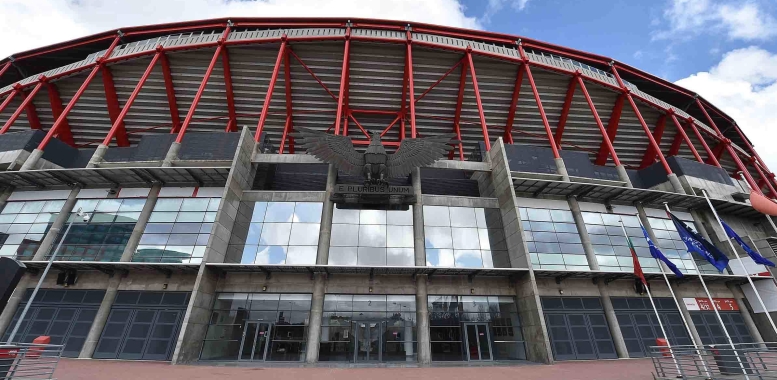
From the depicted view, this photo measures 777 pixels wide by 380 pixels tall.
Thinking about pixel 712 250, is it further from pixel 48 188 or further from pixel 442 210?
pixel 48 188

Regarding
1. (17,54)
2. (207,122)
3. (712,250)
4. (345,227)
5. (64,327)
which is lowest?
(64,327)

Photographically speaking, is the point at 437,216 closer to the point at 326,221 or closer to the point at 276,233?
the point at 326,221

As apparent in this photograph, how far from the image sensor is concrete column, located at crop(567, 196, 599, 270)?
2105 cm

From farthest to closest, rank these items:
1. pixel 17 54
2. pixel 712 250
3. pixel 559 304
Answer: pixel 17 54
pixel 559 304
pixel 712 250

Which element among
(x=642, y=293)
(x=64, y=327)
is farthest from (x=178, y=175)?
(x=642, y=293)

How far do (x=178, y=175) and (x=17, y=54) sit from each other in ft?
100

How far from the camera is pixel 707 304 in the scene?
858 inches

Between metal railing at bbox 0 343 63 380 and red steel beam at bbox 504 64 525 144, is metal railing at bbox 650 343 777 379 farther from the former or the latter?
red steel beam at bbox 504 64 525 144

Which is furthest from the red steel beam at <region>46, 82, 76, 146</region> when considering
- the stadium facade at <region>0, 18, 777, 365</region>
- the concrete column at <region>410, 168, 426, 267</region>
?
the concrete column at <region>410, 168, 426, 267</region>

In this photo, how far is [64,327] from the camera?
18.0m

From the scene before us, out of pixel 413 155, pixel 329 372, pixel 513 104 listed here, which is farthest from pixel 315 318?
pixel 513 104

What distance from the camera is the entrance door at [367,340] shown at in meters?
17.1

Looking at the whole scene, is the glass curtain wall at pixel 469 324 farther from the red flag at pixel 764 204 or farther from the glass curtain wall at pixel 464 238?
the red flag at pixel 764 204

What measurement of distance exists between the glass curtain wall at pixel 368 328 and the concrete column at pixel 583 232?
12.8 metres
